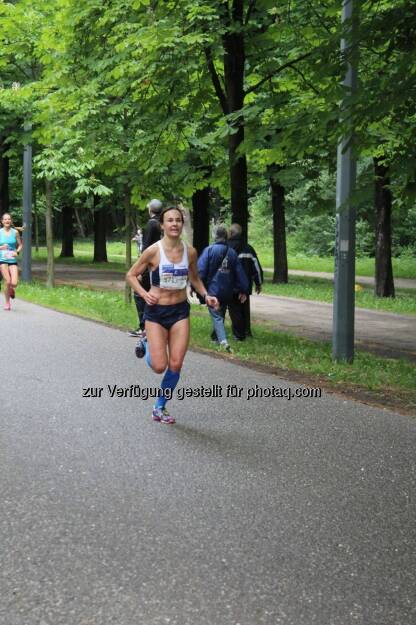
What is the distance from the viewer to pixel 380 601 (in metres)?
3.63

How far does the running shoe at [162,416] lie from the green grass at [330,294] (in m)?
13.7

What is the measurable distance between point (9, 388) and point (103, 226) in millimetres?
35366

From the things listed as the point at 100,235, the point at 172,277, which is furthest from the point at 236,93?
the point at 100,235

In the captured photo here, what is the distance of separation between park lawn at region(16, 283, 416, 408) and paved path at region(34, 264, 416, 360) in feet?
2.47

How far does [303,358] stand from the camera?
11156 millimetres

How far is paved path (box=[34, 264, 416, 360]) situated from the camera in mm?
14076

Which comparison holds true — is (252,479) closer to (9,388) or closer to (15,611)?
(15,611)

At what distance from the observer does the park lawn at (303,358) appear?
31.0ft

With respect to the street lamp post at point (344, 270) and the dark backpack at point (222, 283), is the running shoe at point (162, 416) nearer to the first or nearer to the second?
the street lamp post at point (344, 270)

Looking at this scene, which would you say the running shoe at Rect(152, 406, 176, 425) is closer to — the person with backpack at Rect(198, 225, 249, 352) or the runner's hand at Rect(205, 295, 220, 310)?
the runner's hand at Rect(205, 295, 220, 310)

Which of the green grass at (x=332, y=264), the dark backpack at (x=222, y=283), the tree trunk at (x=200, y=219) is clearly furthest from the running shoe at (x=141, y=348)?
the green grass at (x=332, y=264)

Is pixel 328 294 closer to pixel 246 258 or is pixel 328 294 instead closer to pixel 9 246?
pixel 9 246

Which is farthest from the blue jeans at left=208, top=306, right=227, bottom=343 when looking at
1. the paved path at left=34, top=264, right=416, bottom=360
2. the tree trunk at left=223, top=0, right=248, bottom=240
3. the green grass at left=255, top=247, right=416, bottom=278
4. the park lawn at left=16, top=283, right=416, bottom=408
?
the green grass at left=255, top=247, right=416, bottom=278

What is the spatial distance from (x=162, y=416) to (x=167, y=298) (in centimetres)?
100
